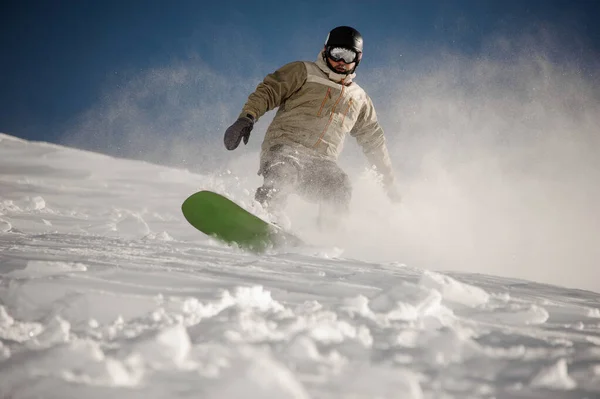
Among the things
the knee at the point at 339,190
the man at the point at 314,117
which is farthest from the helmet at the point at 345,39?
the knee at the point at 339,190

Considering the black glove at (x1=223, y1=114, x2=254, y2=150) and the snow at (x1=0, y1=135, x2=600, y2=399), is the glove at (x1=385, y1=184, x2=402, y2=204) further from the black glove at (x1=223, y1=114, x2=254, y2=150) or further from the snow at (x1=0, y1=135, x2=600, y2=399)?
the snow at (x1=0, y1=135, x2=600, y2=399)

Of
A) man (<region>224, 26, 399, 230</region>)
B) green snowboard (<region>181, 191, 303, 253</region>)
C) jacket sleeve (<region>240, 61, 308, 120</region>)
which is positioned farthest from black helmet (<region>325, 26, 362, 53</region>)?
green snowboard (<region>181, 191, 303, 253</region>)

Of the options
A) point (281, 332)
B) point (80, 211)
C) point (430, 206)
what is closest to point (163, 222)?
point (80, 211)

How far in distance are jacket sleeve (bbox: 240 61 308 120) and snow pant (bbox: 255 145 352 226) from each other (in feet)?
1.35

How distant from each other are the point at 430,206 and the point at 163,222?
3.97 metres

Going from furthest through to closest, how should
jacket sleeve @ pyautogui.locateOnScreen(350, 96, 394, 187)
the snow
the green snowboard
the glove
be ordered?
the glove
jacket sleeve @ pyautogui.locateOnScreen(350, 96, 394, 187)
the green snowboard
the snow

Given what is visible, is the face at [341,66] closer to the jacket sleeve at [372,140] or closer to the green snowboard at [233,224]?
the jacket sleeve at [372,140]

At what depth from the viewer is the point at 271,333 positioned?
81 cm

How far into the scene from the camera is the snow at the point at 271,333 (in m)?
0.64

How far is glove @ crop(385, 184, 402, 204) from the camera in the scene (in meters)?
3.67

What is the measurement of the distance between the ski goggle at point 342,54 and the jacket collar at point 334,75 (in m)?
0.10

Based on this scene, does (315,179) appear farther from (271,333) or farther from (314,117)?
(271,333)

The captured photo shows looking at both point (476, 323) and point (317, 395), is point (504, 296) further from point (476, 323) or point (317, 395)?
point (317, 395)

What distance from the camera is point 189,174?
868 centimetres
